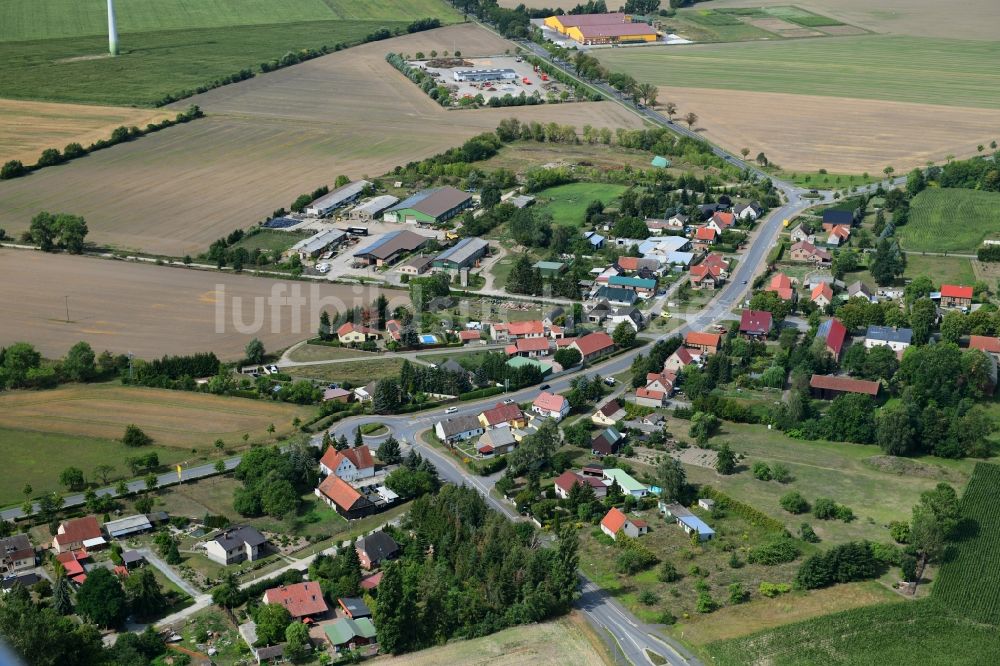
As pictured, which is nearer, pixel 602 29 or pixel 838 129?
pixel 838 129

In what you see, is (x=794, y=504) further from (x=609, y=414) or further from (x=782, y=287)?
(x=782, y=287)

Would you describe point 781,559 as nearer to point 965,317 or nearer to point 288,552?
point 288,552

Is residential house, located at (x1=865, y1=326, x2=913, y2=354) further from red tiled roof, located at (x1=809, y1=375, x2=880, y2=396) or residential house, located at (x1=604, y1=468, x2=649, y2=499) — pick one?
residential house, located at (x1=604, y1=468, x2=649, y2=499)

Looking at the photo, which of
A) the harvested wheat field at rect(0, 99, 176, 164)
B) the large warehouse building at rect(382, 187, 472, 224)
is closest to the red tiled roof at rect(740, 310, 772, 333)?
the large warehouse building at rect(382, 187, 472, 224)

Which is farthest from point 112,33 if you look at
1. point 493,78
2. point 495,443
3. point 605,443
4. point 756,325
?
point 605,443

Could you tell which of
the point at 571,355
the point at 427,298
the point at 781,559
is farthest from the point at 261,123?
the point at 781,559

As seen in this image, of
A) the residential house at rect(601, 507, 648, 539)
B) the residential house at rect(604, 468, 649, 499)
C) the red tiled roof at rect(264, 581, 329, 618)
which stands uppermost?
the residential house at rect(604, 468, 649, 499)
